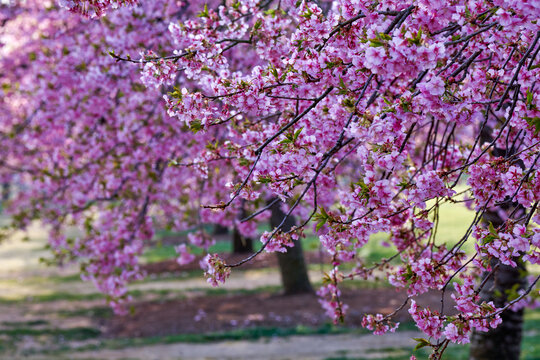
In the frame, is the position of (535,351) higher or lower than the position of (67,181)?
lower

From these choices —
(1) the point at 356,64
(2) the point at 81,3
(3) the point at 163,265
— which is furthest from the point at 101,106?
(3) the point at 163,265

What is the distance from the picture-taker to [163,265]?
21188 mm

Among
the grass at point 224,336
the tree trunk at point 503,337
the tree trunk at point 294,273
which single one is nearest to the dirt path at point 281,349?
the grass at point 224,336

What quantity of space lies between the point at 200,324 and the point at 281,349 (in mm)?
2740

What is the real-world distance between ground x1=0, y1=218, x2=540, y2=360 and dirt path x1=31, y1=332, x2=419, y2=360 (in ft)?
0.05

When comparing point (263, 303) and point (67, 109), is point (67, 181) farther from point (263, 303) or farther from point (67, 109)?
point (263, 303)

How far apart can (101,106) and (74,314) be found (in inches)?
304

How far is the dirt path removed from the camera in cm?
998

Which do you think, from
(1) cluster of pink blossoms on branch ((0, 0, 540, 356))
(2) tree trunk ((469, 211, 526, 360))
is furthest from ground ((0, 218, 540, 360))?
(1) cluster of pink blossoms on branch ((0, 0, 540, 356))

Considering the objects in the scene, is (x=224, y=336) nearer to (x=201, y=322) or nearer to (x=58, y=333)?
(x=201, y=322)

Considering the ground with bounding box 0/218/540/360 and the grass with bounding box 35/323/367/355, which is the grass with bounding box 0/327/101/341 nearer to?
the ground with bounding box 0/218/540/360

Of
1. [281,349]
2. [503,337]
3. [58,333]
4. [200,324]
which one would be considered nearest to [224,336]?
[200,324]

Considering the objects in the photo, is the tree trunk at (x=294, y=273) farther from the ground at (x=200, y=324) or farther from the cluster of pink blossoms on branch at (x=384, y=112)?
the cluster of pink blossoms on branch at (x=384, y=112)

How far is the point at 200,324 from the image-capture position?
41.6 feet
